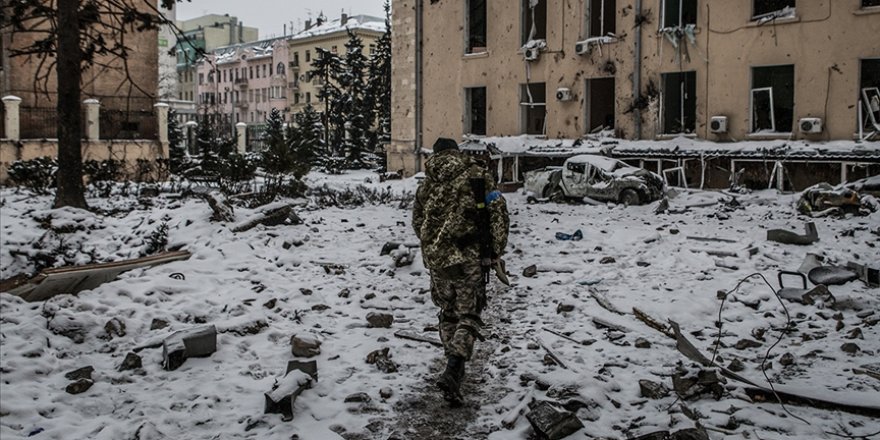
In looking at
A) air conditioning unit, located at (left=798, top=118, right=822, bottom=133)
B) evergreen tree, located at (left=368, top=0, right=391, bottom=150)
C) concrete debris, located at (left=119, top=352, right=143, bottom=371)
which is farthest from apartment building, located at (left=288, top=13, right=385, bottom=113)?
concrete debris, located at (left=119, top=352, right=143, bottom=371)

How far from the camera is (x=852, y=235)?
1096 cm

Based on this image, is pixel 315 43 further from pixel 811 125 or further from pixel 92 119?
pixel 811 125

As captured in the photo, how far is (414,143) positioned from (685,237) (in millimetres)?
17574

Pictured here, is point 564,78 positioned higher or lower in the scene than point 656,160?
higher

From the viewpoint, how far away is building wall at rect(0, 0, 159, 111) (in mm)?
28545

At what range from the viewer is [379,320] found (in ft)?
24.0

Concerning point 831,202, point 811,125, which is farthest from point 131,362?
point 811,125

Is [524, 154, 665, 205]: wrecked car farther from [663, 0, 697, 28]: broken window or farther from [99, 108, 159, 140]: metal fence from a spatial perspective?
[99, 108, 159, 140]: metal fence

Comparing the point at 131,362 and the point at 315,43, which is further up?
the point at 315,43

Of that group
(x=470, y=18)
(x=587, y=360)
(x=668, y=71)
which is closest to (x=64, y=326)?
(x=587, y=360)

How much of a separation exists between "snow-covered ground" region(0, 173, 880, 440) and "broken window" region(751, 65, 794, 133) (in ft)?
23.2

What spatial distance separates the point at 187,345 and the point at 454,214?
8.32ft

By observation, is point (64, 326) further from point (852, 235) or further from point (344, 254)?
point (852, 235)

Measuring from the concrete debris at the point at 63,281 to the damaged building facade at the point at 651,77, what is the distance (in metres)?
15.2
